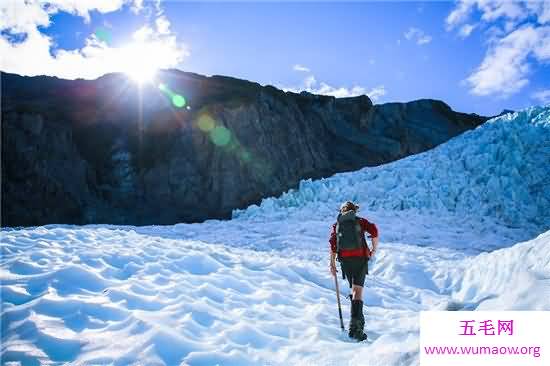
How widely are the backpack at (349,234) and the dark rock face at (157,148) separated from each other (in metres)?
19.0

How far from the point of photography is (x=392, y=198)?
2086 centimetres

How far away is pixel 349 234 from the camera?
16.2ft

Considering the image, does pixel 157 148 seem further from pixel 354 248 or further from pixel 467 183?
pixel 354 248

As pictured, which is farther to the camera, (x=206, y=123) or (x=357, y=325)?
(x=206, y=123)

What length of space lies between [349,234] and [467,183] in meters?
18.4

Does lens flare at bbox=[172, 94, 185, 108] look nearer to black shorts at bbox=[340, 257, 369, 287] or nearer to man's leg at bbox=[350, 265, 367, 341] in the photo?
black shorts at bbox=[340, 257, 369, 287]

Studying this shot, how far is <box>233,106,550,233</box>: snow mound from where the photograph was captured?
1927cm

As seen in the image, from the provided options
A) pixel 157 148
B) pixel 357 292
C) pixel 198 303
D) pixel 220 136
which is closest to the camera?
pixel 357 292

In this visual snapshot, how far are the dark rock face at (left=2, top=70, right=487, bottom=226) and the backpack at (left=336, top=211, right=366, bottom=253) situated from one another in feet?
62.4

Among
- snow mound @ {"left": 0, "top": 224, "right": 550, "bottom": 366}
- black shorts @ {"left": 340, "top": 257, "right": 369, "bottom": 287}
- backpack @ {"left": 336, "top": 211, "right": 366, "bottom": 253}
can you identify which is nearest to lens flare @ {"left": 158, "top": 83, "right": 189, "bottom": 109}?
snow mound @ {"left": 0, "top": 224, "right": 550, "bottom": 366}

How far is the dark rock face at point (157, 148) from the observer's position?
20.6 m

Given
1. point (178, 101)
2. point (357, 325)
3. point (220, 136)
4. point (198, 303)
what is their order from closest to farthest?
point (357, 325), point (198, 303), point (220, 136), point (178, 101)

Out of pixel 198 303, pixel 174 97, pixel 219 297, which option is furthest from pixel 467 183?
pixel 174 97

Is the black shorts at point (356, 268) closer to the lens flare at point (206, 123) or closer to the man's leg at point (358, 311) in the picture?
the man's leg at point (358, 311)
